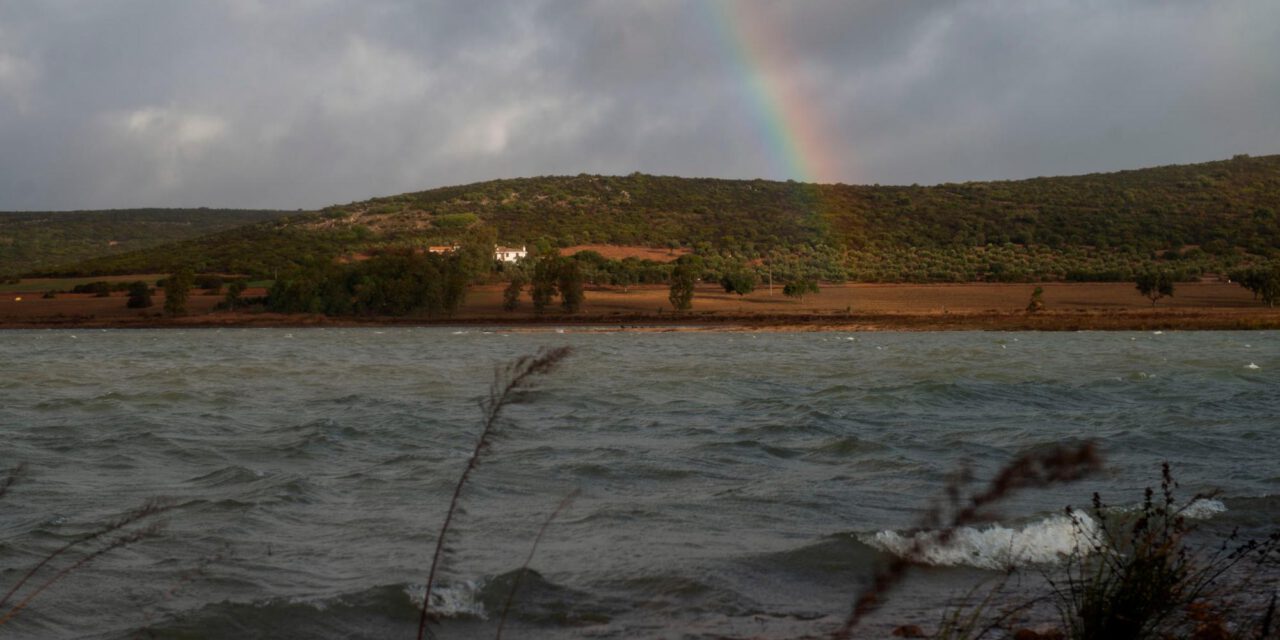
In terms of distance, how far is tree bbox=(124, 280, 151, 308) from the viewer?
269 feet

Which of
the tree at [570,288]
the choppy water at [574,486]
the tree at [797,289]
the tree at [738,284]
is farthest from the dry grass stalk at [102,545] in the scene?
the tree at [738,284]

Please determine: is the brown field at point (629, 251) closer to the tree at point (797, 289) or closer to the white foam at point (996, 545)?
the tree at point (797, 289)

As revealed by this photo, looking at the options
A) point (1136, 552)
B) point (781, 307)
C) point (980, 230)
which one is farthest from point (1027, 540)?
point (980, 230)

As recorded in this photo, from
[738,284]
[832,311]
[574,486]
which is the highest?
[738,284]

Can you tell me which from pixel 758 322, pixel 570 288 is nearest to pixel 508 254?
pixel 570 288

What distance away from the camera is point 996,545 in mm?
8977

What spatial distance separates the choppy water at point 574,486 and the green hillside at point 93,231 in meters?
123

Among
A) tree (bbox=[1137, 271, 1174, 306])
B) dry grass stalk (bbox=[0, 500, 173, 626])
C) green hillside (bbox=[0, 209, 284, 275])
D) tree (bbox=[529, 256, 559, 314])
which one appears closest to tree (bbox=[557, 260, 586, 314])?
tree (bbox=[529, 256, 559, 314])

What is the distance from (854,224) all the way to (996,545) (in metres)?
118

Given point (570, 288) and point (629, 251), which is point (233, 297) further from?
point (629, 251)

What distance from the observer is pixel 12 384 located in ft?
90.0

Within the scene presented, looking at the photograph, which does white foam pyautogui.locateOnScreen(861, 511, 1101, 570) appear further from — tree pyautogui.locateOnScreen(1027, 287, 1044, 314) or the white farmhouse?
the white farmhouse

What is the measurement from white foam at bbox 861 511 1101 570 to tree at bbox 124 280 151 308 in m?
81.4

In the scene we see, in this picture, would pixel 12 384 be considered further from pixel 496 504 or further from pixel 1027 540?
pixel 1027 540
